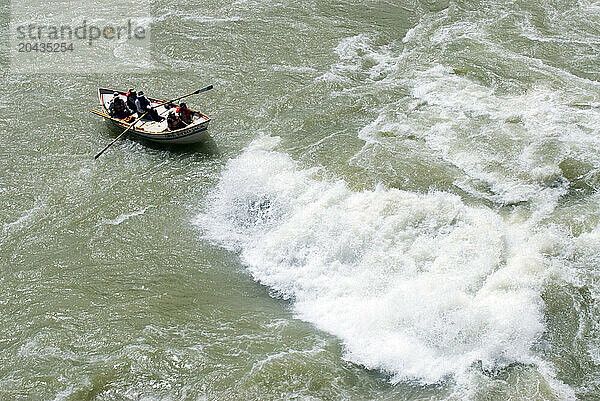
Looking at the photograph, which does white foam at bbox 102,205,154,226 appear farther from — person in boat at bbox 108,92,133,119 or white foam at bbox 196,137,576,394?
person in boat at bbox 108,92,133,119

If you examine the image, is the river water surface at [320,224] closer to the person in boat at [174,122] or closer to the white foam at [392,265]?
the white foam at [392,265]

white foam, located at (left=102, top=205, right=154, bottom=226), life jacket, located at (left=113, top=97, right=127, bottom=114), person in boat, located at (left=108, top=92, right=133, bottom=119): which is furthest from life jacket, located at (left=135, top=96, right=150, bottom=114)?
white foam, located at (left=102, top=205, right=154, bottom=226)

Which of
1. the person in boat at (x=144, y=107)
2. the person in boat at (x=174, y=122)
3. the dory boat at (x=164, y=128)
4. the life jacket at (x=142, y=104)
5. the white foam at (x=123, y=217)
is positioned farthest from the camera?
the life jacket at (x=142, y=104)

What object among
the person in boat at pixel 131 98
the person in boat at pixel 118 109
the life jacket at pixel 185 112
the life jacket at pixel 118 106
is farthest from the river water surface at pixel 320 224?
the person in boat at pixel 131 98

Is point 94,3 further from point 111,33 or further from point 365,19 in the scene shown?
point 365,19

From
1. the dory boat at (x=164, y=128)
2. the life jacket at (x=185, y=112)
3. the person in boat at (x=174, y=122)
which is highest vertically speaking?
the life jacket at (x=185, y=112)

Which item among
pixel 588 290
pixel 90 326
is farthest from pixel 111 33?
pixel 588 290

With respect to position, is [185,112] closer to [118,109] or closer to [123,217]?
[118,109]
